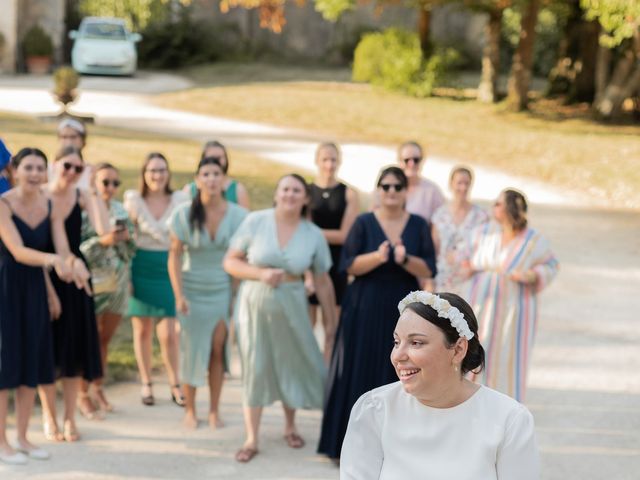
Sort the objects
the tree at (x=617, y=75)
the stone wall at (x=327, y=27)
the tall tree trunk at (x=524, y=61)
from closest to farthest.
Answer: the tree at (x=617, y=75), the tall tree trunk at (x=524, y=61), the stone wall at (x=327, y=27)

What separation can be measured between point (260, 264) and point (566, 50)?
2567cm

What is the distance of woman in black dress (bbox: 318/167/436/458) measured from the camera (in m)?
7.59

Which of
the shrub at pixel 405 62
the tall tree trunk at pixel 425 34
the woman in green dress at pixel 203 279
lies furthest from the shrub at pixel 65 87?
the woman in green dress at pixel 203 279

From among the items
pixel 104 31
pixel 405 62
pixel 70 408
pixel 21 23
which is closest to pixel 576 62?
pixel 405 62

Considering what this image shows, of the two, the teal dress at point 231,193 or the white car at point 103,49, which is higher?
the white car at point 103,49

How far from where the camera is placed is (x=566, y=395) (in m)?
9.11

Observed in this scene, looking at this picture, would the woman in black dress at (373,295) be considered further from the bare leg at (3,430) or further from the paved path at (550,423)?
the bare leg at (3,430)

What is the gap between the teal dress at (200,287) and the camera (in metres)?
8.11

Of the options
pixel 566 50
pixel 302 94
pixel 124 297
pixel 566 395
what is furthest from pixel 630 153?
pixel 124 297

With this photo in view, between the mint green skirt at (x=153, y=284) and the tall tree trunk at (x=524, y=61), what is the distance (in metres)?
21.2

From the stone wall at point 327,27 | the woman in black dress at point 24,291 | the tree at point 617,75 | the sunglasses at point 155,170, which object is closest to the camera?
the woman in black dress at point 24,291

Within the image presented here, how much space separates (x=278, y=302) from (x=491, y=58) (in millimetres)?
24448

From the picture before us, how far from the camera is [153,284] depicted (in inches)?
345

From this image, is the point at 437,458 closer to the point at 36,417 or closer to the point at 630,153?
the point at 36,417
